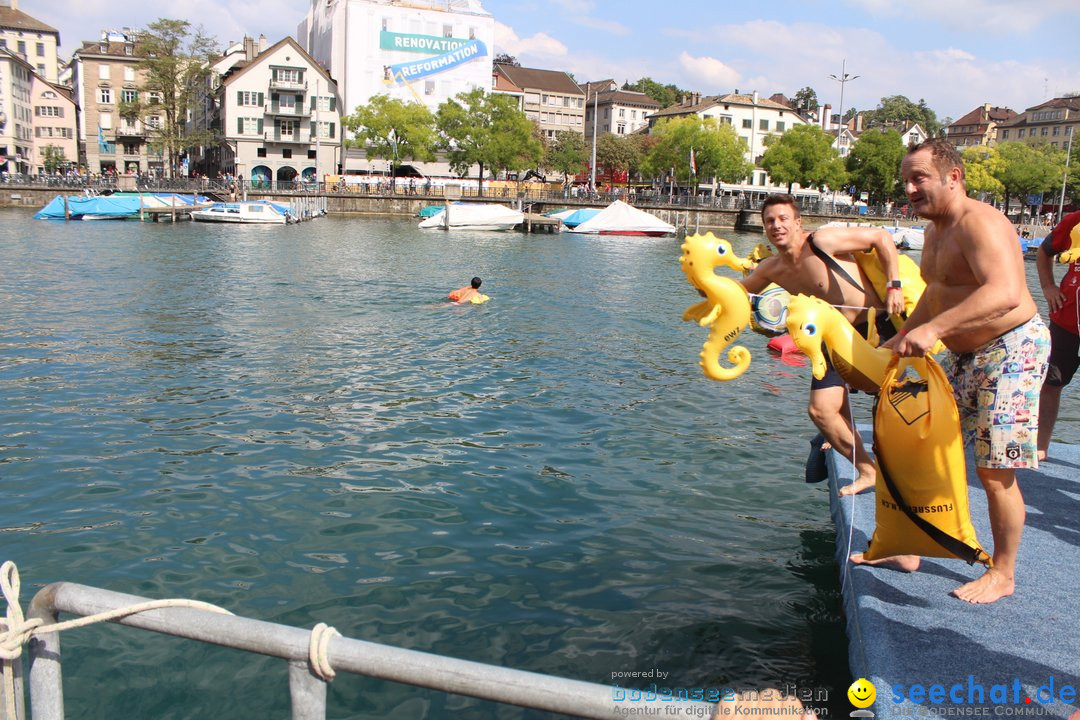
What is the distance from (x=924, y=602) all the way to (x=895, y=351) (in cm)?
150

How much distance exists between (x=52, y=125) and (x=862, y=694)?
120466 millimetres

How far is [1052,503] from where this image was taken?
6.78 meters

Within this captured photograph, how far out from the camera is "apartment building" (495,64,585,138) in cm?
12394

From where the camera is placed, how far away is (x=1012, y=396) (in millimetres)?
4891

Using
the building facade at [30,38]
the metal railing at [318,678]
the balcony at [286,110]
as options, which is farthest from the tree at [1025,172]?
the building facade at [30,38]

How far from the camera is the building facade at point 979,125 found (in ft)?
490

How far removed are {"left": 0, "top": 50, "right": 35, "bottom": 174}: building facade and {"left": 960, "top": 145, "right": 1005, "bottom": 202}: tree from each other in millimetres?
102447

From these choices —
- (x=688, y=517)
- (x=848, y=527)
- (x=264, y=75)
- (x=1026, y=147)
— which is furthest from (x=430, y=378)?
(x=1026, y=147)

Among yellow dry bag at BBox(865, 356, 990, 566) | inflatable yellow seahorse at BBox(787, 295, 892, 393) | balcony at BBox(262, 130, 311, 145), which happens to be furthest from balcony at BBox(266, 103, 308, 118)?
yellow dry bag at BBox(865, 356, 990, 566)

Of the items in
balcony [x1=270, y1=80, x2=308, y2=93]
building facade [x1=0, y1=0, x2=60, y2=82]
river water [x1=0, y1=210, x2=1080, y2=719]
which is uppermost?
building facade [x1=0, y1=0, x2=60, y2=82]

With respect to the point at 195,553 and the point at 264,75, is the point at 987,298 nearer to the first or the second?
the point at 195,553

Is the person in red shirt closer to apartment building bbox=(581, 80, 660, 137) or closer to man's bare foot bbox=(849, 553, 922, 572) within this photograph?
man's bare foot bbox=(849, 553, 922, 572)

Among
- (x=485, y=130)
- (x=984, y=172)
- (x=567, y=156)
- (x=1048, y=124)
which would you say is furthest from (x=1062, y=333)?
(x=1048, y=124)

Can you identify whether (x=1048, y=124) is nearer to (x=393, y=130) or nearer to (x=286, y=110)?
(x=393, y=130)
